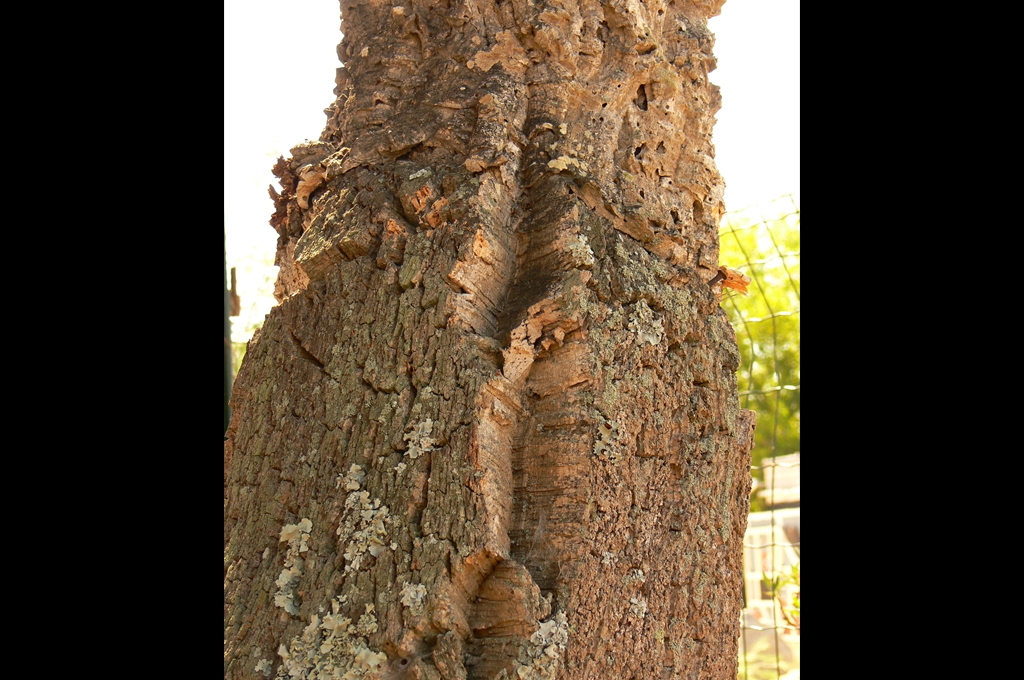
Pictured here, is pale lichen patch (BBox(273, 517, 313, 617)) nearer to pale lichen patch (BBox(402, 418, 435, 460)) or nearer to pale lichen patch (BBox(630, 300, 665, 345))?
pale lichen patch (BBox(402, 418, 435, 460))

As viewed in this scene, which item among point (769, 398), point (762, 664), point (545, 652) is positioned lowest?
point (762, 664)

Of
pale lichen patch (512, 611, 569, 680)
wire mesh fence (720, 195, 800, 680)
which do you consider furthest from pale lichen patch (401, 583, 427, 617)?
wire mesh fence (720, 195, 800, 680)

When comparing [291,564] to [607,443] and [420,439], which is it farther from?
[607,443]

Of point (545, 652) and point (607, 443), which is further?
point (607, 443)

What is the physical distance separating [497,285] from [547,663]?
68 centimetres

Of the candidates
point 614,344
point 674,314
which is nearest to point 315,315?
point 614,344

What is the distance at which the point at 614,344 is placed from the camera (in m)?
1.62

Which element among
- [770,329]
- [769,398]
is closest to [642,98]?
[770,329]

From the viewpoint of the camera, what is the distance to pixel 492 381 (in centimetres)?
151

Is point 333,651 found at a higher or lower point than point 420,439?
lower

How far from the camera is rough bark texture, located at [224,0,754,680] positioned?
56.4 inches

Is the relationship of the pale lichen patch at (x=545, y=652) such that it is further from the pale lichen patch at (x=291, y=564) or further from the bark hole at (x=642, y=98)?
the bark hole at (x=642, y=98)

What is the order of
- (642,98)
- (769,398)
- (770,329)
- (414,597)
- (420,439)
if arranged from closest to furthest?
(414,597), (420,439), (642,98), (770,329), (769,398)

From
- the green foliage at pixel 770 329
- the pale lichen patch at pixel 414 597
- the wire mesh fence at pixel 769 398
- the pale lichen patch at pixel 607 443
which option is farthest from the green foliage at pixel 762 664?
the pale lichen patch at pixel 414 597
